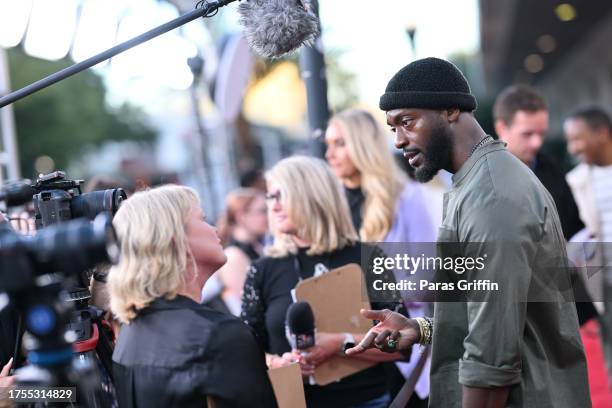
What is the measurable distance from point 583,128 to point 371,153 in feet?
8.12

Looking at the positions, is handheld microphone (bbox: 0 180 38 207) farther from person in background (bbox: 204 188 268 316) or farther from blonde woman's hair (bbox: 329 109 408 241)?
person in background (bbox: 204 188 268 316)

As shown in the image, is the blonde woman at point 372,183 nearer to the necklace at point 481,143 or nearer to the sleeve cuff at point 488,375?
the necklace at point 481,143

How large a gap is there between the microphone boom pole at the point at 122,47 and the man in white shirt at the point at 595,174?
390cm

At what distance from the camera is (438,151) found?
280cm

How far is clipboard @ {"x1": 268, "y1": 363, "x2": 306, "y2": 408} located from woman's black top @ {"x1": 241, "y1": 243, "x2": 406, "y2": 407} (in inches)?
27.4

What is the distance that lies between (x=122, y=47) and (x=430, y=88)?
Answer: 116cm

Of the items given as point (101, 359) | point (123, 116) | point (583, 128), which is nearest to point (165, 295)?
point (101, 359)

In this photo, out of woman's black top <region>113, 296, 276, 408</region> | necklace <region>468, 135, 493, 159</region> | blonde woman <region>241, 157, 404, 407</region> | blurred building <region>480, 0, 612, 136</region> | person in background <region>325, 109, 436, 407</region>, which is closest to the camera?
woman's black top <region>113, 296, 276, 408</region>

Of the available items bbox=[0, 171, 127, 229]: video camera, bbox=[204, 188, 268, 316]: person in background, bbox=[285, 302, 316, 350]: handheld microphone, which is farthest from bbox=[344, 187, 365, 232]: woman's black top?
bbox=[0, 171, 127, 229]: video camera

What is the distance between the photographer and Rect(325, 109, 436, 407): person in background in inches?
186

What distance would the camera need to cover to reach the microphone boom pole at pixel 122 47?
3070mm

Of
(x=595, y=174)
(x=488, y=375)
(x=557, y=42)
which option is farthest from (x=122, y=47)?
(x=557, y=42)

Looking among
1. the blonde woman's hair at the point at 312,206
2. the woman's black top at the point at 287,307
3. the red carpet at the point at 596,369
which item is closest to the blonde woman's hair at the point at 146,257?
the woman's black top at the point at 287,307

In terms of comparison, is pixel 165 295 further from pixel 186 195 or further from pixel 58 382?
pixel 58 382
